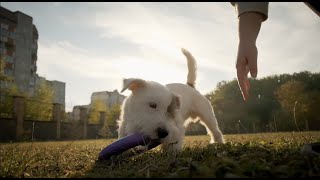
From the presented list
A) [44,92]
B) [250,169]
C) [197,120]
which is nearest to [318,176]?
[250,169]

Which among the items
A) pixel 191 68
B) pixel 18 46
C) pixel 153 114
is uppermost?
pixel 18 46

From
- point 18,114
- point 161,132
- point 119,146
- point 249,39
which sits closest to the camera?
point 249,39

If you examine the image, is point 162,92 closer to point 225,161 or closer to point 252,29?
point 252,29

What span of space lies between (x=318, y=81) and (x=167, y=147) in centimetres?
4794

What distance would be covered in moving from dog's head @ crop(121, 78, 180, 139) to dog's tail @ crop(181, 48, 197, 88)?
7.55 ft

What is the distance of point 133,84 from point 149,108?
598 millimetres

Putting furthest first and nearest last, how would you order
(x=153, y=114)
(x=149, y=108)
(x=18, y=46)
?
(x=18, y=46) < (x=149, y=108) < (x=153, y=114)

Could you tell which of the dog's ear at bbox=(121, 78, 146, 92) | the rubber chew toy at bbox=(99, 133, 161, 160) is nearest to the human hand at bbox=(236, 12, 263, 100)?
the rubber chew toy at bbox=(99, 133, 161, 160)

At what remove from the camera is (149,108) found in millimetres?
4855

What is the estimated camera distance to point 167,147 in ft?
14.1

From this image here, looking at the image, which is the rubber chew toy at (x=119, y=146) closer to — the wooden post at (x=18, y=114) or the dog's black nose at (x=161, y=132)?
the dog's black nose at (x=161, y=132)

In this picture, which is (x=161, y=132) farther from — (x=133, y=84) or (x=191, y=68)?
(x=191, y=68)

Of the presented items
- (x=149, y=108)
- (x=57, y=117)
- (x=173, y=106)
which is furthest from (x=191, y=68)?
(x=57, y=117)

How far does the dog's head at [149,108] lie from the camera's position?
4.41 m
